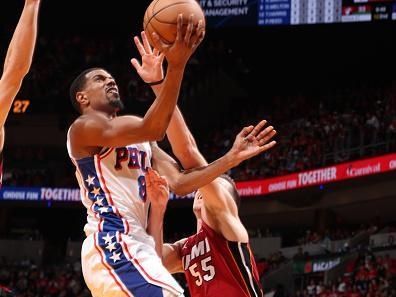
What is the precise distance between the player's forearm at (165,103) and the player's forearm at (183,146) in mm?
847

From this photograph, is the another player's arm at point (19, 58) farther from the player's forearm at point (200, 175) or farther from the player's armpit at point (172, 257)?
the player's armpit at point (172, 257)

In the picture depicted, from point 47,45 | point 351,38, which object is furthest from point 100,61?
point 351,38

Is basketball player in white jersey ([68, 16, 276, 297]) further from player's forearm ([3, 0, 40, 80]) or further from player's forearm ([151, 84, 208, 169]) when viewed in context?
player's forearm ([3, 0, 40, 80])

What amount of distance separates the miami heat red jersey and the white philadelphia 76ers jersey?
956mm

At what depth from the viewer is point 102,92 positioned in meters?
4.07

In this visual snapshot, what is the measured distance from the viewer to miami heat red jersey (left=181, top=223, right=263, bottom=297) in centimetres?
477

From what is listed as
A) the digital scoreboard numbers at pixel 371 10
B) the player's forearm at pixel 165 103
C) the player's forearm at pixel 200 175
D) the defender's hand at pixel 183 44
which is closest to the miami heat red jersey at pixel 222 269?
the player's forearm at pixel 200 175

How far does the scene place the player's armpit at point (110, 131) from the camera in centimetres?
363

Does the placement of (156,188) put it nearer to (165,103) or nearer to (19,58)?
(165,103)

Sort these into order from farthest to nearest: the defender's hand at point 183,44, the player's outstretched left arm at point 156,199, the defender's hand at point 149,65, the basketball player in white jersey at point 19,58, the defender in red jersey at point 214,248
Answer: the defender in red jersey at point 214,248 < the defender's hand at point 149,65 < the player's outstretched left arm at point 156,199 < the basketball player in white jersey at point 19,58 < the defender's hand at point 183,44

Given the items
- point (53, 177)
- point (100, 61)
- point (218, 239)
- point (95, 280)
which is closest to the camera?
point (95, 280)

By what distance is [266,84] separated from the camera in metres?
25.1

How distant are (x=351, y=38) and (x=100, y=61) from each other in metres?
7.58

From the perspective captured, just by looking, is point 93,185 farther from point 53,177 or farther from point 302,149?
point 53,177
